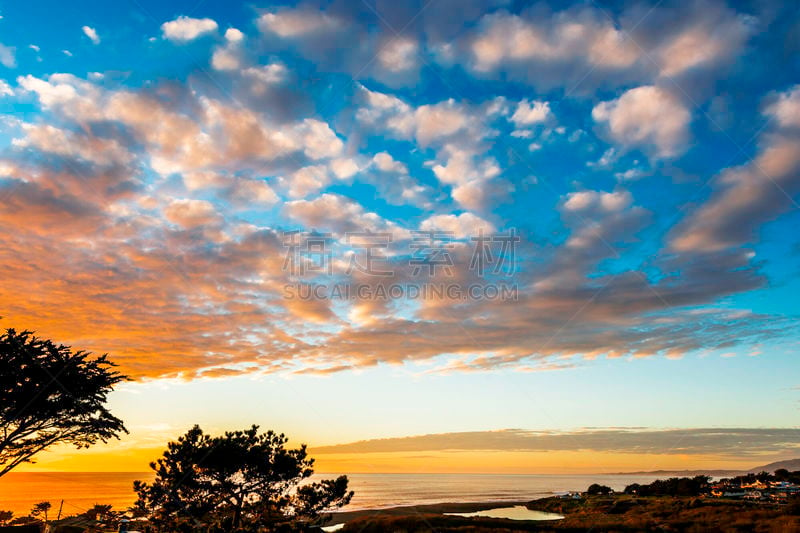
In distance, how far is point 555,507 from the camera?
258ft

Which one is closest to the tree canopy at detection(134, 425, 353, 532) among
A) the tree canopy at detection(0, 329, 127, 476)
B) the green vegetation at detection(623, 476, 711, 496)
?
the tree canopy at detection(0, 329, 127, 476)

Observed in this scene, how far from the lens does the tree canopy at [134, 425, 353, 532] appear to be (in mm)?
25750

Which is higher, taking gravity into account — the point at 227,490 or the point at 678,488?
the point at 227,490

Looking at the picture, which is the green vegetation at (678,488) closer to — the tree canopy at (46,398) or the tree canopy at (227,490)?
the tree canopy at (227,490)

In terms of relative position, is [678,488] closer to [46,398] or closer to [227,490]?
[227,490]

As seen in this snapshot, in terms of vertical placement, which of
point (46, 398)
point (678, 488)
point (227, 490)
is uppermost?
point (46, 398)

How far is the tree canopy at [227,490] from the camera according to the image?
25.8 meters

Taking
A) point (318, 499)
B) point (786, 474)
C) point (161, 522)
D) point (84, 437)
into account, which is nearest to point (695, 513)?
point (318, 499)

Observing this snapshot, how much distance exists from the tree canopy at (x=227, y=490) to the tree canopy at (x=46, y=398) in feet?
13.2

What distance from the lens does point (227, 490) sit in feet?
86.2

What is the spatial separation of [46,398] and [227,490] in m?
10.6

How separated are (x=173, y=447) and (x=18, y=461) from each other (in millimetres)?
7101

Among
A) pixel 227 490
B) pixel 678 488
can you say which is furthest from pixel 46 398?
pixel 678 488

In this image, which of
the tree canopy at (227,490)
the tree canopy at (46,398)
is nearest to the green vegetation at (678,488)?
the tree canopy at (227,490)
